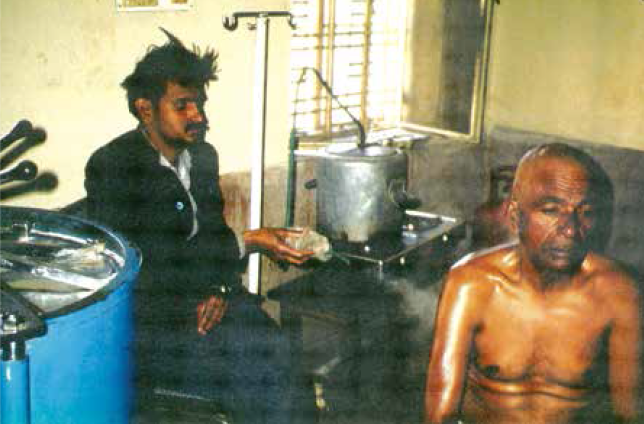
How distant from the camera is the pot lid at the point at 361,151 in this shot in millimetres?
3617

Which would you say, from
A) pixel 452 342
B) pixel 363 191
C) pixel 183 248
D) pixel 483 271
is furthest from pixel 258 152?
pixel 452 342

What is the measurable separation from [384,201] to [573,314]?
135cm

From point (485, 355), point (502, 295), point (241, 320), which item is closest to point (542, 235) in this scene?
point (502, 295)

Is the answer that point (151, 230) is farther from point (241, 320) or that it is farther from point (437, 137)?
point (437, 137)

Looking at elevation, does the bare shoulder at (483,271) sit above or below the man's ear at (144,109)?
below

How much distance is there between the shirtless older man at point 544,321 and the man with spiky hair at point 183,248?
1033 millimetres

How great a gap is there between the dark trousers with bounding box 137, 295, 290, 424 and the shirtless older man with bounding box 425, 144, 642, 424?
1.02 m

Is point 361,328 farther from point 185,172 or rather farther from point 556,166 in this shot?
point 556,166

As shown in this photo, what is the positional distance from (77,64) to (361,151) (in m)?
1.35

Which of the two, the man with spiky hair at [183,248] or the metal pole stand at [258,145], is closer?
the man with spiky hair at [183,248]

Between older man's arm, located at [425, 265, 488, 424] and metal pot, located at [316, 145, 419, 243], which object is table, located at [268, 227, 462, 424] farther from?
older man's arm, located at [425, 265, 488, 424]

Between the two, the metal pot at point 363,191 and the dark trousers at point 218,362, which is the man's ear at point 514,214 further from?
the dark trousers at point 218,362

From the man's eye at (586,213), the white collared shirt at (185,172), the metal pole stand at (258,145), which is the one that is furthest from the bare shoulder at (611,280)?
the metal pole stand at (258,145)

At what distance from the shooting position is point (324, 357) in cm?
452
